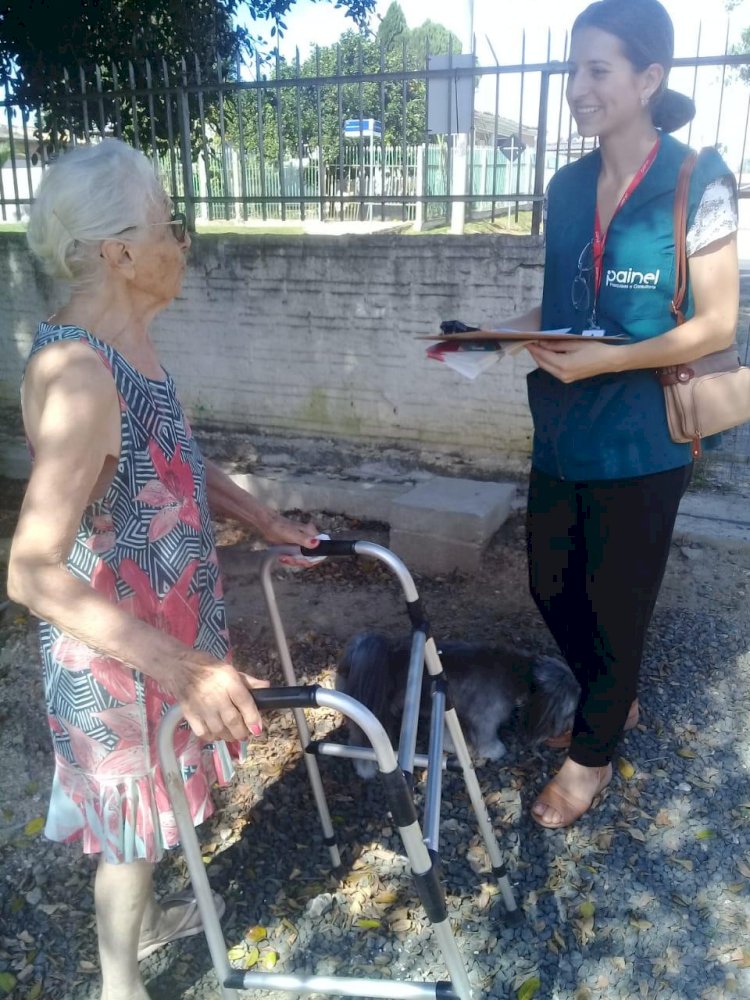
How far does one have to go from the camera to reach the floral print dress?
1.63 metres

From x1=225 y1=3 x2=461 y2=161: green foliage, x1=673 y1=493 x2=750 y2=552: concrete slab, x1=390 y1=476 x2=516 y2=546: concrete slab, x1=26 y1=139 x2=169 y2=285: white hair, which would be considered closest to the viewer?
x1=26 y1=139 x2=169 y2=285: white hair

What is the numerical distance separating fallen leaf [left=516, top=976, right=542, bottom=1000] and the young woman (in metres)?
0.53

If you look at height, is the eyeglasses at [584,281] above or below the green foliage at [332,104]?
below

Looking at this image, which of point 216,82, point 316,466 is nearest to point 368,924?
point 316,466

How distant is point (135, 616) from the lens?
1.62m

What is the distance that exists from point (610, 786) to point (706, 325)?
1597mm

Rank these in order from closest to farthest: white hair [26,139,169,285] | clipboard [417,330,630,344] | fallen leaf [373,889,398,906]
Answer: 1. white hair [26,139,169,285]
2. clipboard [417,330,630,344]
3. fallen leaf [373,889,398,906]

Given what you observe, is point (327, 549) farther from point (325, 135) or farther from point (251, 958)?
point (325, 135)

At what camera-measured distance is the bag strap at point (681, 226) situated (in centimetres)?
195

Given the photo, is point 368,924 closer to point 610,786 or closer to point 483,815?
point 483,815

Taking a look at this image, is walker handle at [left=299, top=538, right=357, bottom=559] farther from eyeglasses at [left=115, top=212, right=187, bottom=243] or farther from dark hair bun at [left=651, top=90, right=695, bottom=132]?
dark hair bun at [left=651, top=90, right=695, bottom=132]

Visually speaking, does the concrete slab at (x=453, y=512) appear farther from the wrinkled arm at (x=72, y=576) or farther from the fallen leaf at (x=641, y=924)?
the wrinkled arm at (x=72, y=576)

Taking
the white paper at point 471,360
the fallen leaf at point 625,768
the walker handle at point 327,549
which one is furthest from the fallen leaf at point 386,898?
the white paper at point 471,360

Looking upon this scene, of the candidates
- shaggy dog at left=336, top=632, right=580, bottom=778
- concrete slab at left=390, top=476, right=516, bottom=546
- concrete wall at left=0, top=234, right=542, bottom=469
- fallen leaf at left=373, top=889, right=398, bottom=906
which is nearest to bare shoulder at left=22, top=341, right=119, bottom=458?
shaggy dog at left=336, top=632, right=580, bottom=778
